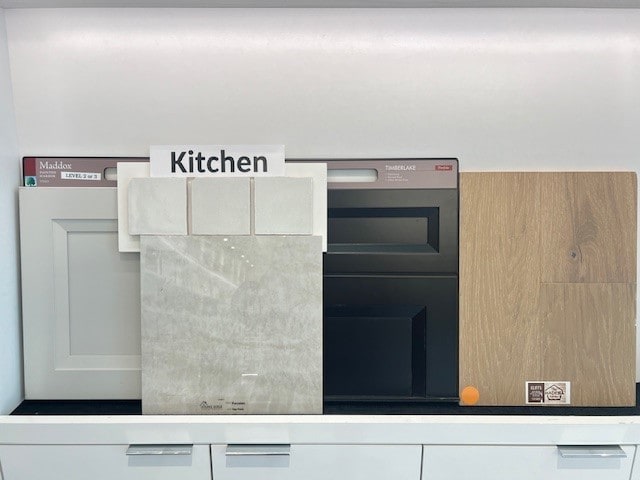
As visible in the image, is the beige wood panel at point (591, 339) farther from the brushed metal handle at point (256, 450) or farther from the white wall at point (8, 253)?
the white wall at point (8, 253)

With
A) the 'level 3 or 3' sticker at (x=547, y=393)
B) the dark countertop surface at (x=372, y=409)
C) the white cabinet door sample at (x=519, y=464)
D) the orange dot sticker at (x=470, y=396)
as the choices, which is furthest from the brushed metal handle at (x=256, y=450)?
the 'level 3 or 3' sticker at (x=547, y=393)

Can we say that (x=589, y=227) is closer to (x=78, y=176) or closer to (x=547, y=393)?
(x=547, y=393)

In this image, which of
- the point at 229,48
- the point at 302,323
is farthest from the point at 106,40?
the point at 302,323

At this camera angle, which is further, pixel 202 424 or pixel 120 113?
pixel 120 113

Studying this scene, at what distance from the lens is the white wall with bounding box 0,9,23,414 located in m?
0.96

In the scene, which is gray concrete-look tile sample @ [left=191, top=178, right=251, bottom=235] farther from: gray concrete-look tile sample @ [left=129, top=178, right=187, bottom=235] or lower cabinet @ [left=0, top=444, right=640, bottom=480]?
lower cabinet @ [left=0, top=444, right=640, bottom=480]

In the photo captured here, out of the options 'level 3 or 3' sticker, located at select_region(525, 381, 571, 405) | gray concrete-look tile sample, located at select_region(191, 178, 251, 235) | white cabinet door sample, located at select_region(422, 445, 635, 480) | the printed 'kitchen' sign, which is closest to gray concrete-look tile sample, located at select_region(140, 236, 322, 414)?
gray concrete-look tile sample, located at select_region(191, 178, 251, 235)

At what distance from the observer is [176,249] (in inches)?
37.3

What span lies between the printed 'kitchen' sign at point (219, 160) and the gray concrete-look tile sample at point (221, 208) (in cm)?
4

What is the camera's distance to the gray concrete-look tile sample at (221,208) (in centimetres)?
94

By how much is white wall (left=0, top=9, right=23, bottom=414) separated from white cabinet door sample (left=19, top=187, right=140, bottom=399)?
2 centimetres

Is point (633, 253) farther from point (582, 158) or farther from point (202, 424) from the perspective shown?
point (202, 424)

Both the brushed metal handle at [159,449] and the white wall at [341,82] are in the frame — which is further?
the white wall at [341,82]

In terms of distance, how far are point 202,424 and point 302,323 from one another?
0.81 ft
